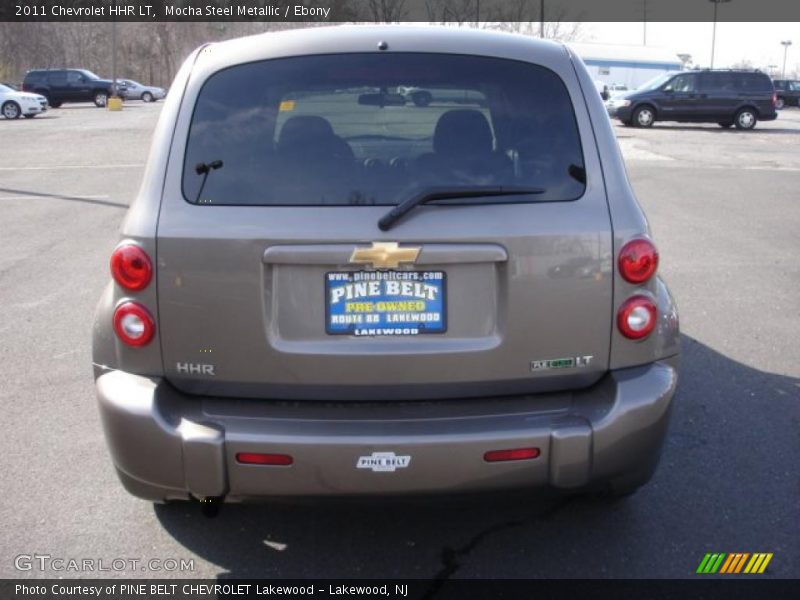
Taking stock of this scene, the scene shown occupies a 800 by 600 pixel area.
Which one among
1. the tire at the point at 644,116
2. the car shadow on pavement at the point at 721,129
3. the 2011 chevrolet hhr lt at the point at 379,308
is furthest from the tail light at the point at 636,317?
the tire at the point at 644,116

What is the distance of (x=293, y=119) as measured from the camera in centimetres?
305

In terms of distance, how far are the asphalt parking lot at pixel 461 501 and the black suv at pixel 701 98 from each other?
2063 cm

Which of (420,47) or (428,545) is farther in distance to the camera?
(428,545)

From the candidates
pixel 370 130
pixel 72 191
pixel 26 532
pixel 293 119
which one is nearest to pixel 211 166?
pixel 293 119

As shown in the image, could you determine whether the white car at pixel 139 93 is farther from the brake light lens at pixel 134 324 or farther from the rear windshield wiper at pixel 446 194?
the rear windshield wiper at pixel 446 194

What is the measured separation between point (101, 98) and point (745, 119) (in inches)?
1281

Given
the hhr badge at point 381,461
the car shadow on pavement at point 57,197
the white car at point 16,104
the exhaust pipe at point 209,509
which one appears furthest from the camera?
the white car at point 16,104

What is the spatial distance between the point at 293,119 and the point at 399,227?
632mm

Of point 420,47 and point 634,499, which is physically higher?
point 420,47

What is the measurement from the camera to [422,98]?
3189mm

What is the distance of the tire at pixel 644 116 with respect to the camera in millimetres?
27425

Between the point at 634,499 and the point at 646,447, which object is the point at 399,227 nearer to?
the point at 646,447

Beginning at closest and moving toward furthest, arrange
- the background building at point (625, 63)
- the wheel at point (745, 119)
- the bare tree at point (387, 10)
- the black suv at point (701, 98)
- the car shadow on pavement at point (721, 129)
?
the car shadow on pavement at point (721, 129) < the black suv at point (701, 98) < the wheel at point (745, 119) < the bare tree at point (387, 10) < the background building at point (625, 63)

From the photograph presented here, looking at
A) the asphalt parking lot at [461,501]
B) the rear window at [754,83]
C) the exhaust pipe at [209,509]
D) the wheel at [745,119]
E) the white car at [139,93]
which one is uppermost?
the rear window at [754,83]
